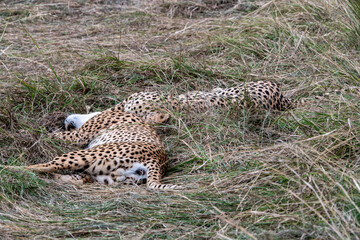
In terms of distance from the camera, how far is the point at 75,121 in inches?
227

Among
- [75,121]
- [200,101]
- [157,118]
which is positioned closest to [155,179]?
[157,118]

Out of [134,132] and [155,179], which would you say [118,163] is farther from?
[134,132]

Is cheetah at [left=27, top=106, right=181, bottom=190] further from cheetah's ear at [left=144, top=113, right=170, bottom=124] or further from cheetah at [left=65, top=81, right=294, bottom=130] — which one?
cheetah at [left=65, top=81, right=294, bottom=130]

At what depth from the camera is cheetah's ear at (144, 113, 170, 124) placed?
5.59 metres

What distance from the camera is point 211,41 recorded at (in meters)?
7.05

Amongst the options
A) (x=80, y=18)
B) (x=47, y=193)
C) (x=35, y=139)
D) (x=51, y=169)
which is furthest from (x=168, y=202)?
(x=80, y=18)

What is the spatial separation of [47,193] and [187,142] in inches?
54.6

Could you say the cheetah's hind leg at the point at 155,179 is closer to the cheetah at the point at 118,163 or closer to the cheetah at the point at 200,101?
the cheetah at the point at 118,163

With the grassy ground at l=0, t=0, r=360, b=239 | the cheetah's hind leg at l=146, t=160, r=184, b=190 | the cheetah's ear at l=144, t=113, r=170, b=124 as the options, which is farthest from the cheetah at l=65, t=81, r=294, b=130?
the cheetah's hind leg at l=146, t=160, r=184, b=190

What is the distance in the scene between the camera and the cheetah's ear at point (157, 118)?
5588 mm

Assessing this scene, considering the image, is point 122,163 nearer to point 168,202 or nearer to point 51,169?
point 51,169

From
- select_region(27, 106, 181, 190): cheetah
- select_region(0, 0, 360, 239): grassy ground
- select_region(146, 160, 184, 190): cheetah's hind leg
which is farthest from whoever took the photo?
select_region(27, 106, 181, 190): cheetah

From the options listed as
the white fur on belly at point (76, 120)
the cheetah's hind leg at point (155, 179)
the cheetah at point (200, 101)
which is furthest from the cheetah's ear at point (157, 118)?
the cheetah's hind leg at point (155, 179)

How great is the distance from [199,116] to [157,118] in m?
0.63
